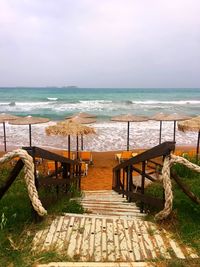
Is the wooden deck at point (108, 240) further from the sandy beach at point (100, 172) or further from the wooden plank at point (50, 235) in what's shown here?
the sandy beach at point (100, 172)

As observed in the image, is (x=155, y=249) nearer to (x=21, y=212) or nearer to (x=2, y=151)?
(x=21, y=212)

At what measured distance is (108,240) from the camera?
125 inches

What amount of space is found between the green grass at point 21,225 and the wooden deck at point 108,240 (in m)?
0.12

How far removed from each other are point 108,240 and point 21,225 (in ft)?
3.53

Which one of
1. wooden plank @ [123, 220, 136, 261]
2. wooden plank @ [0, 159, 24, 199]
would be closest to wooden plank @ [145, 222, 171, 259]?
wooden plank @ [123, 220, 136, 261]

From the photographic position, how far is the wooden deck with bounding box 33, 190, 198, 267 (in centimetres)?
289

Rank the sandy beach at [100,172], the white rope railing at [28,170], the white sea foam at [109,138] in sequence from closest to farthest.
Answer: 1. the white rope railing at [28,170]
2. the sandy beach at [100,172]
3. the white sea foam at [109,138]

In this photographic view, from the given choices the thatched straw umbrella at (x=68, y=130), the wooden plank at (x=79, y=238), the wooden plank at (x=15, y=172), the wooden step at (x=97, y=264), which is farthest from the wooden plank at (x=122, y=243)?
the thatched straw umbrella at (x=68, y=130)

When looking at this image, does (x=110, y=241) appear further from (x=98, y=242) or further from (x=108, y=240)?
(x=98, y=242)

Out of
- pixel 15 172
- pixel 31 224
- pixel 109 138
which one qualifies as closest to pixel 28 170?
pixel 15 172

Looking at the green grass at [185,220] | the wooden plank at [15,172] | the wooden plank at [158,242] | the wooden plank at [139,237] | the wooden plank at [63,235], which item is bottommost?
the green grass at [185,220]

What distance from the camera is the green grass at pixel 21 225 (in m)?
2.82

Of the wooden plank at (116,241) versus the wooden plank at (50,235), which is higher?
the wooden plank at (50,235)

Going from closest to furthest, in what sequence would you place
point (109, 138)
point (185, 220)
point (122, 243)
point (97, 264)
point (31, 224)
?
point (97, 264)
point (122, 243)
point (31, 224)
point (185, 220)
point (109, 138)
